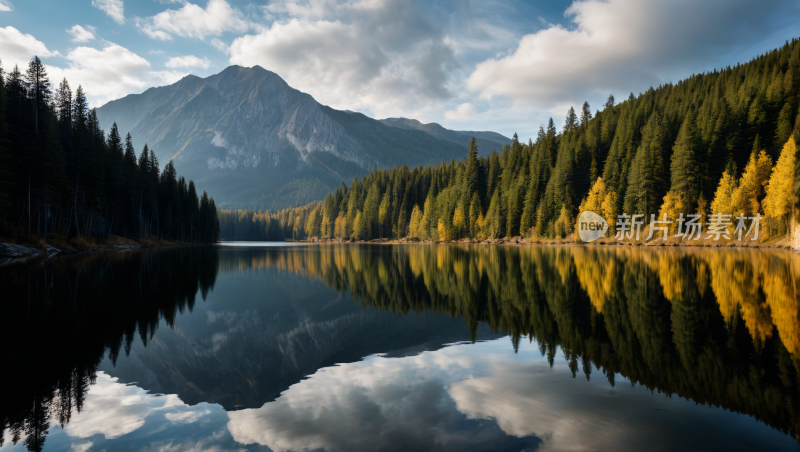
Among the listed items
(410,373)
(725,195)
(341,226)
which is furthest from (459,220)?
(410,373)

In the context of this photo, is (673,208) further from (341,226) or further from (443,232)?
(341,226)

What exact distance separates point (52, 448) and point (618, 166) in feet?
309

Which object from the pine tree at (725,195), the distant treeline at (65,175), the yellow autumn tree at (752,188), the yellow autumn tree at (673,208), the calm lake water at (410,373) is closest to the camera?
the calm lake water at (410,373)

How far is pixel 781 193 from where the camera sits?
5297cm

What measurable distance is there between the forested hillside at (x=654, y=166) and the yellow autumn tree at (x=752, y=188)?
16 centimetres

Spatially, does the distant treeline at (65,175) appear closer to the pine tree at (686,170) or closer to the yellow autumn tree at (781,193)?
the yellow autumn tree at (781,193)

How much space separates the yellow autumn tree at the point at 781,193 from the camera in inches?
2069

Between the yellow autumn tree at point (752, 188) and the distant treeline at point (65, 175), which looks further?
the yellow autumn tree at point (752, 188)

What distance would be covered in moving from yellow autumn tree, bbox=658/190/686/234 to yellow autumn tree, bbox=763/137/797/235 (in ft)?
35.4

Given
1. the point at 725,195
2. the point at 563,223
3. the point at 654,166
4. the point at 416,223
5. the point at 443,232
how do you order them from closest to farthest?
1. the point at 725,195
2. the point at 654,166
3. the point at 563,223
4. the point at 443,232
5. the point at 416,223

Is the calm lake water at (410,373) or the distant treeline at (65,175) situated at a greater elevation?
the distant treeline at (65,175)

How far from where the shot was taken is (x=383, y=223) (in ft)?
465

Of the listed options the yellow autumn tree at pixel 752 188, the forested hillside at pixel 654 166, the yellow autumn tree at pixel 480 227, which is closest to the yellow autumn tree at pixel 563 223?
the forested hillside at pixel 654 166

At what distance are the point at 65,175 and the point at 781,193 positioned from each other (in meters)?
96.4
